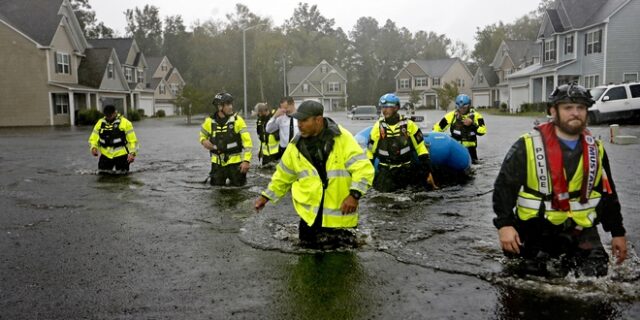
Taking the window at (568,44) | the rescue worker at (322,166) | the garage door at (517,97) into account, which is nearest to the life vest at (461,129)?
the rescue worker at (322,166)

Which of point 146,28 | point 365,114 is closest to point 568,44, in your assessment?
point 365,114

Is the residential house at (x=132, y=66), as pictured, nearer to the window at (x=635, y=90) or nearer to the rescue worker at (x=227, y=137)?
the window at (x=635, y=90)

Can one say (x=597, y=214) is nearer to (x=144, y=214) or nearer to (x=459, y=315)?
(x=459, y=315)

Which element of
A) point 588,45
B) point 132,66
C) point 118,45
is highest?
point 118,45

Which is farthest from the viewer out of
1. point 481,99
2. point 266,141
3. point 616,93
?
point 481,99

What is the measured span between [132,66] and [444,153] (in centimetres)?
5653

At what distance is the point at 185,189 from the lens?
36.0 feet

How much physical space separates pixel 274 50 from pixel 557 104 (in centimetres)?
7708

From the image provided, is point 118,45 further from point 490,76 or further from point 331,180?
point 331,180

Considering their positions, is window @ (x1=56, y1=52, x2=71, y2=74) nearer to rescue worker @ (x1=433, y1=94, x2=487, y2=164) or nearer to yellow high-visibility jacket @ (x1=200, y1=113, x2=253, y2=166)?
yellow high-visibility jacket @ (x1=200, y1=113, x2=253, y2=166)

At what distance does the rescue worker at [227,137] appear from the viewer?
1019 cm

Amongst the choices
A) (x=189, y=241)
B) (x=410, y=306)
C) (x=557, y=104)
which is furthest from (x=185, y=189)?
(x=557, y=104)

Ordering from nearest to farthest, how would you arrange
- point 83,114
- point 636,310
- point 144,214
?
point 636,310, point 144,214, point 83,114

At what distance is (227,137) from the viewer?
1032 cm
